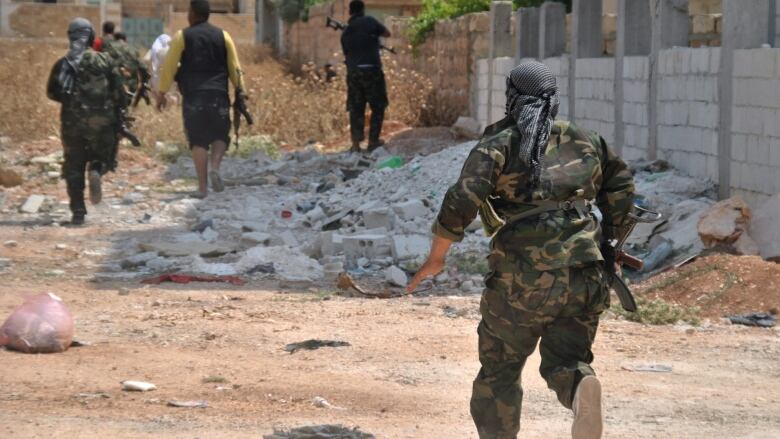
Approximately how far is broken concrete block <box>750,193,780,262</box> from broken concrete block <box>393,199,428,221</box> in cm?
321

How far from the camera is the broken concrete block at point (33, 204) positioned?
→ 13156 millimetres

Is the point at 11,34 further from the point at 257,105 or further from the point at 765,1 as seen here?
the point at 765,1

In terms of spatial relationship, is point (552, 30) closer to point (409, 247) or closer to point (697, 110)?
point (697, 110)

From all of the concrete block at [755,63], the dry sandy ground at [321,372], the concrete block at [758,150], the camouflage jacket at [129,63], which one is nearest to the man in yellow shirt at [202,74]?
the camouflage jacket at [129,63]

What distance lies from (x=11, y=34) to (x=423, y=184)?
33.1 meters

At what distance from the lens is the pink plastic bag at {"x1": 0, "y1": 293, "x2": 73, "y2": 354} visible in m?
6.77

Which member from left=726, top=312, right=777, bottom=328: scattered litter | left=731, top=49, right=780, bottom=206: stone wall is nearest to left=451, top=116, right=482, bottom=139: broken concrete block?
left=731, top=49, right=780, bottom=206: stone wall

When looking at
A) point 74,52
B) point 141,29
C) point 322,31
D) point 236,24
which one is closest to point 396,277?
point 74,52

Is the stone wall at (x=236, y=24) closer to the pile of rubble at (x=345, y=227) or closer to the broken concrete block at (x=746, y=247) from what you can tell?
the pile of rubble at (x=345, y=227)

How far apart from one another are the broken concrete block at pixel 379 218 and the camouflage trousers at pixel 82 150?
2250mm

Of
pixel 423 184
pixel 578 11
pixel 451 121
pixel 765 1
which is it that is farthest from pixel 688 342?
pixel 451 121

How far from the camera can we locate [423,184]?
13.2 m

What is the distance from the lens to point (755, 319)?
799cm

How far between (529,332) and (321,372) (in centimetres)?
218
